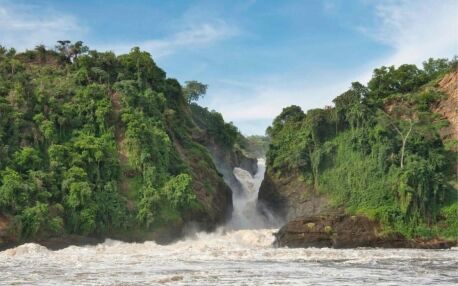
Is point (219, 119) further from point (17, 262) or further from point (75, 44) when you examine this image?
point (17, 262)

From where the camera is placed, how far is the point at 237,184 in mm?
52094

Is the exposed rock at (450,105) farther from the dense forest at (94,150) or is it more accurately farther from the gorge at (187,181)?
the dense forest at (94,150)

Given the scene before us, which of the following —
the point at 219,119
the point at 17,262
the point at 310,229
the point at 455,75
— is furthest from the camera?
the point at 219,119

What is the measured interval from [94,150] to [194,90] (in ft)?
155

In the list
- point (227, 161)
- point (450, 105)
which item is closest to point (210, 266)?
point (450, 105)

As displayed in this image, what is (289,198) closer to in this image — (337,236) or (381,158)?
(381,158)

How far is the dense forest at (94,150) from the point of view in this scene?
110 feet

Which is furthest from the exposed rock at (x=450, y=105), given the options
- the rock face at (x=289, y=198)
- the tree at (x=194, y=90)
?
the tree at (x=194, y=90)

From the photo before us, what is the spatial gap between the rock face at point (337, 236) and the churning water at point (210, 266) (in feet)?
12.7

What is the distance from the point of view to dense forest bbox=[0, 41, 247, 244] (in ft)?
110

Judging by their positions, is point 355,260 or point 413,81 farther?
point 413,81

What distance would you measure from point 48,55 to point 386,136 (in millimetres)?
28233

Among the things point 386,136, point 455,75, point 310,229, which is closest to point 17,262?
point 310,229

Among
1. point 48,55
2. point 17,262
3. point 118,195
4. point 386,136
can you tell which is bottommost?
point 17,262
